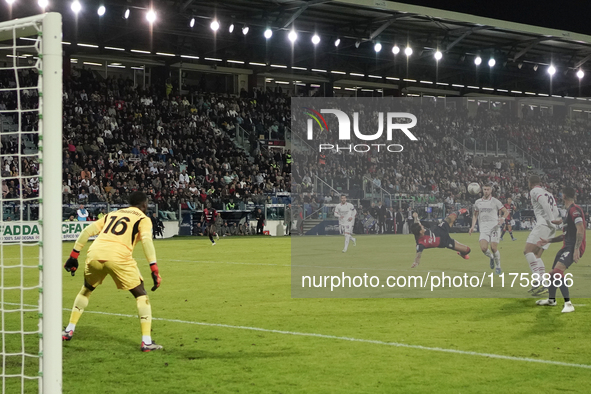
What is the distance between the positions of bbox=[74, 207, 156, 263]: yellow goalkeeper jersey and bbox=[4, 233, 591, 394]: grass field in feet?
3.57

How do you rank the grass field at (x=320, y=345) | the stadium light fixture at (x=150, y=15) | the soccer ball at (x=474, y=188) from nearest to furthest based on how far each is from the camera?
the grass field at (x=320, y=345), the soccer ball at (x=474, y=188), the stadium light fixture at (x=150, y=15)

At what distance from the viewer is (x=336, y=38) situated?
39.7 m

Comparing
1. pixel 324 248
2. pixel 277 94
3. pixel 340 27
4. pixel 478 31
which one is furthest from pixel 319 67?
pixel 324 248

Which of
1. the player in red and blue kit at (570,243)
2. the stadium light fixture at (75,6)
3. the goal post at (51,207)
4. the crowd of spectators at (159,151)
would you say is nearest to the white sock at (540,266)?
the player in red and blue kit at (570,243)

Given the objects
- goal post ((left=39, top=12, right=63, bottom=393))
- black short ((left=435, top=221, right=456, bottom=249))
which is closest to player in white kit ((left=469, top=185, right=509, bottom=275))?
black short ((left=435, top=221, right=456, bottom=249))

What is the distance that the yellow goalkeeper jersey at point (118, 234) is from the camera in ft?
27.6

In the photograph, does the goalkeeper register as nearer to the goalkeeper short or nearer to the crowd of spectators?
the goalkeeper short

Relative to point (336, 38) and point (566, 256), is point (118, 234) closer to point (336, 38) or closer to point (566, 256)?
point (566, 256)

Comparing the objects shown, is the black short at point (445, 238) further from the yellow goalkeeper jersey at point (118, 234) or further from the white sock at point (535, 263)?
the yellow goalkeeper jersey at point (118, 234)

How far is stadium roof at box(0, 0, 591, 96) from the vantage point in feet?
112

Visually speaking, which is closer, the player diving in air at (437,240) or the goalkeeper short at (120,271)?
the goalkeeper short at (120,271)

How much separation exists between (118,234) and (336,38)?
32.8 m

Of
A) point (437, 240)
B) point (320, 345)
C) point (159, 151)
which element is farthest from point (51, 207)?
point (159, 151)

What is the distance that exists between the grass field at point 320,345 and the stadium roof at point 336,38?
890 inches
